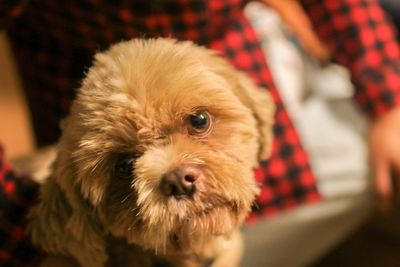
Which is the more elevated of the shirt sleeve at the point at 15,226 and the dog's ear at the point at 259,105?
the dog's ear at the point at 259,105

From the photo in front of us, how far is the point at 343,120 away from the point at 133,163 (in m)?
0.84

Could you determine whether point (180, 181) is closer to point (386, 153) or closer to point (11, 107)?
point (386, 153)

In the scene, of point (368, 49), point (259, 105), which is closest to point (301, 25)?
point (368, 49)

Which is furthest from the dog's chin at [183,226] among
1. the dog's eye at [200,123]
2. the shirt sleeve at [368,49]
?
the shirt sleeve at [368,49]

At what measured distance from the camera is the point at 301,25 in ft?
4.69

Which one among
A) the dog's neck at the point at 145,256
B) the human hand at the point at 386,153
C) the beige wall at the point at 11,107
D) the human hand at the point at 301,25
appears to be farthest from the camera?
the beige wall at the point at 11,107

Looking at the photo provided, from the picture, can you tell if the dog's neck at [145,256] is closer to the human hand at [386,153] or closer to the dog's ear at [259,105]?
the dog's ear at [259,105]

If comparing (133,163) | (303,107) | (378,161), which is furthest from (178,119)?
(303,107)

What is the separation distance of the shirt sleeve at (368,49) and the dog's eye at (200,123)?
1.98 ft

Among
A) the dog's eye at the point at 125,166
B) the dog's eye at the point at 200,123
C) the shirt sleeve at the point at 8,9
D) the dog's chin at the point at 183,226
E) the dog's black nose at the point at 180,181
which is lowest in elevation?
the dog's chin at the point at 183,226

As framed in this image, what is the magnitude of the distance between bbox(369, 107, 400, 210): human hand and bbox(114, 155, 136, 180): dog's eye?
68 centimetres

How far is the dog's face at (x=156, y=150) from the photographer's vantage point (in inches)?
26.4

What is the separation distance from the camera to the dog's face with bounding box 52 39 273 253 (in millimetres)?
670

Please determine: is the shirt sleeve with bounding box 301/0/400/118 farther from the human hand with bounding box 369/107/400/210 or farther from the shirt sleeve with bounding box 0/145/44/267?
the shirt sleeve with bounding box 0/145/44/267
